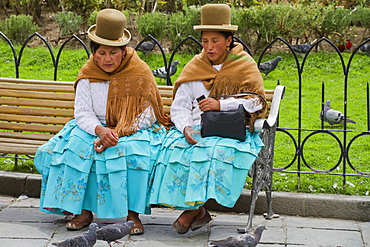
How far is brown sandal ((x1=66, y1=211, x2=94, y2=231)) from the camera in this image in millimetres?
4379

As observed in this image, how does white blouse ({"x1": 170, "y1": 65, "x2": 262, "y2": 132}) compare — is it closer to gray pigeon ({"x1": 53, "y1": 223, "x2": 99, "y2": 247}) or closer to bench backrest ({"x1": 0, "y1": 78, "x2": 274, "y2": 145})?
bench backrest ({"x1": 0, "y1": 78, "x2": 274, "y2": 145})

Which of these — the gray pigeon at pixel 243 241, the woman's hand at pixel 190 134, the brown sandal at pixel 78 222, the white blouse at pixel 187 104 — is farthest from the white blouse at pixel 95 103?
Result: the gray pigeon at pixel 243 241

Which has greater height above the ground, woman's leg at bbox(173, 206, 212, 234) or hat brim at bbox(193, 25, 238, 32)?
hat brim at bbox(193, 25, 238, 32)

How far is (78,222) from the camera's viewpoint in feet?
14.5

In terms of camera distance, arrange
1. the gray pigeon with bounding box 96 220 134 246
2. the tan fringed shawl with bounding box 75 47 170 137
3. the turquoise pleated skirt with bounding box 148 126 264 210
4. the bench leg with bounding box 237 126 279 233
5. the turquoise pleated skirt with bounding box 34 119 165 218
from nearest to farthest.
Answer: the gray pigeon with bounding box 96 220 134 246
the turquoise pleated skirt with bounding box 148 126 264 210
the turquoise pleated skirt with bounding box 34 119 165 218
the bench leg with bounding box 237 126 279 233
the tan fringed shawl with bounding box 75 47 170 137

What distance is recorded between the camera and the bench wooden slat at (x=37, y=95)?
5254mm

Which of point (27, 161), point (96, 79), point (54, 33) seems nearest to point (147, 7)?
point (54, 33)

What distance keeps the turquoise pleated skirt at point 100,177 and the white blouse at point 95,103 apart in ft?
0.74

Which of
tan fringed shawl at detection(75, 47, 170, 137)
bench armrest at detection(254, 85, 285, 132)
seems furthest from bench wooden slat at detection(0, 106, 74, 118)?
bench armrest at detection(254, 85, 285, 132)

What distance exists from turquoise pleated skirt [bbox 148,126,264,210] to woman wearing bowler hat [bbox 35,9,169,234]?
0.16 meters

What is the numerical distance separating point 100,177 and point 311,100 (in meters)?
4.59

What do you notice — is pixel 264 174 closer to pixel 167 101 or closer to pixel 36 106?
pixel 167 101

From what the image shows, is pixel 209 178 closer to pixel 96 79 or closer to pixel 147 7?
pixel 96 79

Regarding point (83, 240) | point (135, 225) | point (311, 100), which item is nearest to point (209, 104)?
point (135, 225)
